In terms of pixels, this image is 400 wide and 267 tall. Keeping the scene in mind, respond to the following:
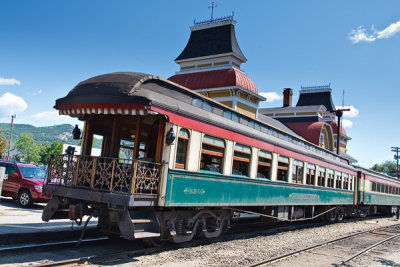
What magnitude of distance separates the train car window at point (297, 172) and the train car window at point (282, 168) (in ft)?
2.14

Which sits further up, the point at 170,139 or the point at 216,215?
the point at 170,139

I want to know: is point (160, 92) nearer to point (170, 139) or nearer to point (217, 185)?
point (170, 139)

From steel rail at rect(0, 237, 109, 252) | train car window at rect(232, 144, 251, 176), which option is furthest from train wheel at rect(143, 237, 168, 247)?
train car window at rect(232, 144, 251, 176)

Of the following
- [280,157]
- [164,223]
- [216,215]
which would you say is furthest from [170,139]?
[280,157]

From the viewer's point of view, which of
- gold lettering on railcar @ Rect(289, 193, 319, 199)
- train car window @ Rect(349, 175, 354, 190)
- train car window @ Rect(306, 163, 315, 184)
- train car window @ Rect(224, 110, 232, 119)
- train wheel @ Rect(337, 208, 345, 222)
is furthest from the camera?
train car window @ Rect(349, 175, 354, 190)

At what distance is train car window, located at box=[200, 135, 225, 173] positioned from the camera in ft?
30.2

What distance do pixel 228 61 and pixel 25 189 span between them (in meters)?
18.8

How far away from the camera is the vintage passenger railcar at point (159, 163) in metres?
7.64

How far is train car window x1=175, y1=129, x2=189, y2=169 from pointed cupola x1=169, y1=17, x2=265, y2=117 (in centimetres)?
1831

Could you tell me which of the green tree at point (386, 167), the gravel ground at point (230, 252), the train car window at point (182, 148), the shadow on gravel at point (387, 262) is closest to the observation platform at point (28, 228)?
the gravel ground at point (230, 252)

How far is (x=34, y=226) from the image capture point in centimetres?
995

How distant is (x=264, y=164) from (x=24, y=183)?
9.69 meters

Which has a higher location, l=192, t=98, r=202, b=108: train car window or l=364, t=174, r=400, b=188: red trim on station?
l=192, t=98, r=202, b=108: train car window

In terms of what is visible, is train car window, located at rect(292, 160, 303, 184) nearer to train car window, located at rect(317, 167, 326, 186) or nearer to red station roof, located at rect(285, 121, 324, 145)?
train car window, located at rect(317, 167, 326, 186)
